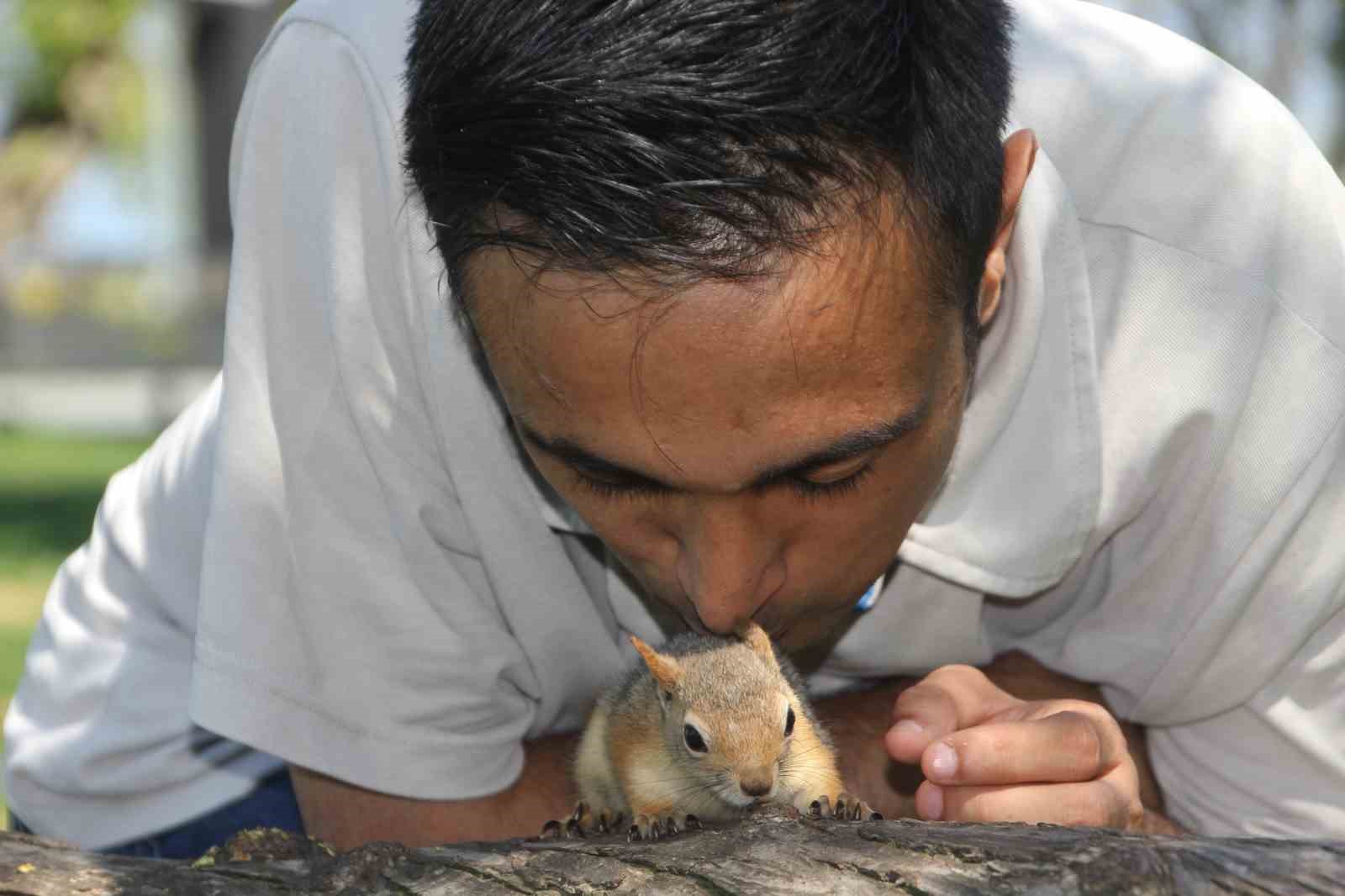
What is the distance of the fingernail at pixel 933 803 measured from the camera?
1762 millimetres

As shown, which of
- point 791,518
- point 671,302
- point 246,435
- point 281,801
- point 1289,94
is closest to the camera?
point 671,302

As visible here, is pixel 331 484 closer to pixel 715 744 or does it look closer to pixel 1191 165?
pixel 715 744

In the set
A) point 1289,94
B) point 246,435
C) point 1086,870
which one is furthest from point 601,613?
point 1289,94

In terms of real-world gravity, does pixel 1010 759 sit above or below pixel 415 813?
above

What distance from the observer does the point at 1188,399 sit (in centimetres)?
192

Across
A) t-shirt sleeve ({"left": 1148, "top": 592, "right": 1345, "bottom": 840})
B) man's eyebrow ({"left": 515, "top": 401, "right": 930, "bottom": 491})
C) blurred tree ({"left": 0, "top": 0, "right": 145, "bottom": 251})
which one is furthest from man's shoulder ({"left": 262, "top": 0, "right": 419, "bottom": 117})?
blurred tree ({"left": 0, "top": 0, "right": 145, "bottom": 251})

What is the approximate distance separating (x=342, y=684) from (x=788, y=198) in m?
0.99

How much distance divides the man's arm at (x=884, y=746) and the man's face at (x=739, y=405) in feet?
1.97

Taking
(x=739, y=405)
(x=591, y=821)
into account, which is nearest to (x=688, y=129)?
(x=739, y=405)

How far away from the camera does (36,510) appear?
953 centimetres

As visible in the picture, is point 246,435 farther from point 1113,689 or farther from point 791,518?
point 1113,689

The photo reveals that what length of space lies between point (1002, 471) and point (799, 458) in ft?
1.92

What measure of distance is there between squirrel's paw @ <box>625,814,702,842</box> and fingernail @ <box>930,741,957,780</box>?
10.2 inches

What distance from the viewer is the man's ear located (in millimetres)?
1727
